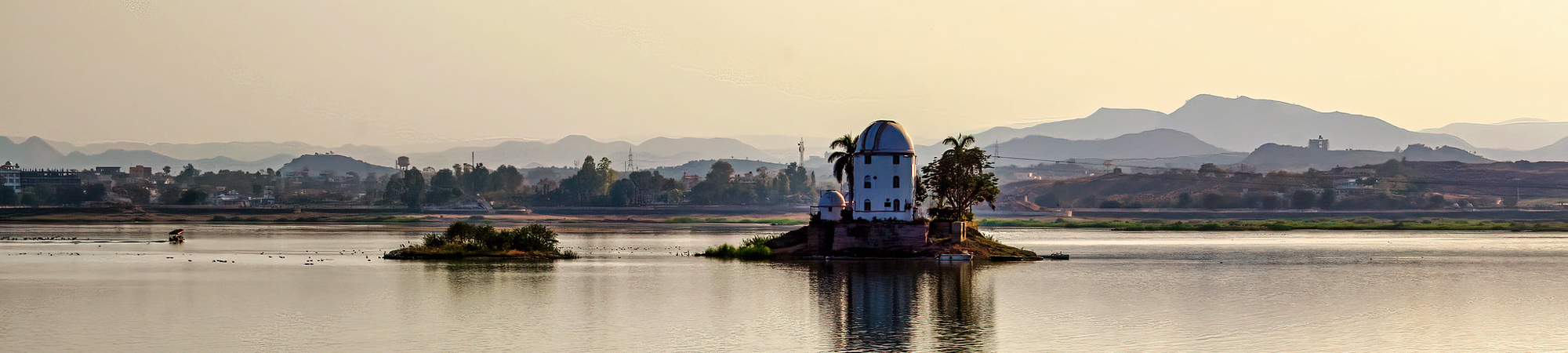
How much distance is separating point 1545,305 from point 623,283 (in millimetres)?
43838

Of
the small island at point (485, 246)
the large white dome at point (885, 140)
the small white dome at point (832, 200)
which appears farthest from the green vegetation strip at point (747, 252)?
the large white dome at point (885, 140)

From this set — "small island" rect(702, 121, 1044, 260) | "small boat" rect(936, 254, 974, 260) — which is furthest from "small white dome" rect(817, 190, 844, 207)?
"small boat" rect(936, 254, 974, 260)

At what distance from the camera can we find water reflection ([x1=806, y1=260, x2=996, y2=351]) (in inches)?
1870

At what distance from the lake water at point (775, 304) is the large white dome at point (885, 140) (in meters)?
7.44

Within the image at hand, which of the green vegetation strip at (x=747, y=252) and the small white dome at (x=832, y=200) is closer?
the small white dome at (x=832, y=200)

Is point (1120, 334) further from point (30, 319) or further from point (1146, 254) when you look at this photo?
point (1146, 254)

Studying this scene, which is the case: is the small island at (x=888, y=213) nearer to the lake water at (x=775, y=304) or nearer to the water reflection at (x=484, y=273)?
the lake water at (x=775, y=304)

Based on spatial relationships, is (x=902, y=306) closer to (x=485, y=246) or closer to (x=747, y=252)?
(x=747, y=252)

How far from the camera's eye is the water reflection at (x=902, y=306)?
4750cm

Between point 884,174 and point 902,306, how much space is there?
2959 centimetres

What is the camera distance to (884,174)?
289ft

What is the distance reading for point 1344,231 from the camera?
7318 inches

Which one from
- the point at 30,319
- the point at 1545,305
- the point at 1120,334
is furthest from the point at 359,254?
the point at 1545,305

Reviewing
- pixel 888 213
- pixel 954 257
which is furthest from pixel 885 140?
pixel 954 257
